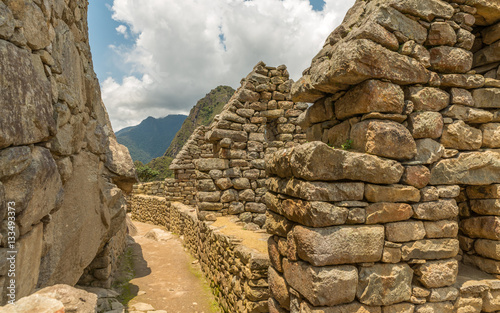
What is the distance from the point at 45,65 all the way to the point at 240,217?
5378 millimetres

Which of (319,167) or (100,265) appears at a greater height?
(319,167)

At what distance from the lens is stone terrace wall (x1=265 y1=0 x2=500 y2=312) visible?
2605mm

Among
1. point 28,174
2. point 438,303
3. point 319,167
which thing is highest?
point 319,167

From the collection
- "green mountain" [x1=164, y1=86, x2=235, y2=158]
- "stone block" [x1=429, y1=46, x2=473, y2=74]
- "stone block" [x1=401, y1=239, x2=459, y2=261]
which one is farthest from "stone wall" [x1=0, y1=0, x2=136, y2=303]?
"green mountain" [x1=164, y1=86, x2=235, y2=158]

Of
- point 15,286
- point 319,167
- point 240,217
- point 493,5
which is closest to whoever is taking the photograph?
point 15,286

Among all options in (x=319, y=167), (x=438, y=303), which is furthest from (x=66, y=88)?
(x=438, y=303)

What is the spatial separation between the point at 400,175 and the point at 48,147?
361 cm

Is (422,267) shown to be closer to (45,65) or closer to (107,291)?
(45,65)

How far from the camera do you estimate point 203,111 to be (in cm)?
7656

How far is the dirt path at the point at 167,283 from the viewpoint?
18.2 feet

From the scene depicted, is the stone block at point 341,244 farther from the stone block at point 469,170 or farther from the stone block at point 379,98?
the stone block at point 379,98

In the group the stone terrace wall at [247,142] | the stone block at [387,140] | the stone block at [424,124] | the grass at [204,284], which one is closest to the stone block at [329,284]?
the stone block at [387,140]

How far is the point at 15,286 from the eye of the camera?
2.00 metres

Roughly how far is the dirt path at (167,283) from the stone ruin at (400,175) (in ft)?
10.7
